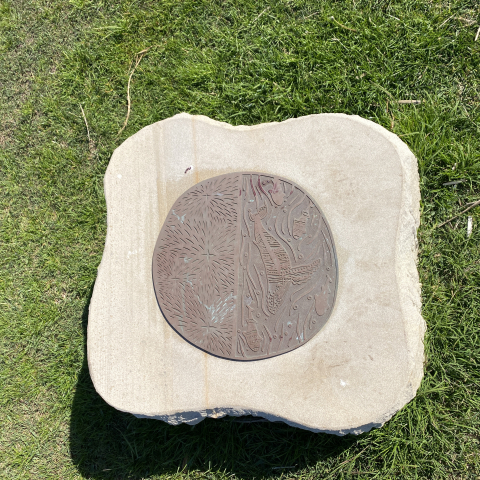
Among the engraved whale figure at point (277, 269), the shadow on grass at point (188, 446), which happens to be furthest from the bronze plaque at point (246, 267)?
the shadow on grass at point (188, 446)

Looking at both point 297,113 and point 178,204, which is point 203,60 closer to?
point 297,113

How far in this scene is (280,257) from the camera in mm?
2303

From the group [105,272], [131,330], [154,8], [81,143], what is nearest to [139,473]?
[131,330]

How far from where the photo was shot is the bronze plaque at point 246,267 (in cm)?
226

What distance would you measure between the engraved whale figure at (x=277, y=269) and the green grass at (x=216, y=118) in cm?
113

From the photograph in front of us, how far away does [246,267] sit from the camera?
232 centimetres

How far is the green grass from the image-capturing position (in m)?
2.81

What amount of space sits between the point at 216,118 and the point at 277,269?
5.20 ft

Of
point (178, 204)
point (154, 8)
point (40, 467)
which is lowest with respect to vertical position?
point (40, 467)

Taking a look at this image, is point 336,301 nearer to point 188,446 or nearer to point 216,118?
point 188,446

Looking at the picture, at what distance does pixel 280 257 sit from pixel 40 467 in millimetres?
2525

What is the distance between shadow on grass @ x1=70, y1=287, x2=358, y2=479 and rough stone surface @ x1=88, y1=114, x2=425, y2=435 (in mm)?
655

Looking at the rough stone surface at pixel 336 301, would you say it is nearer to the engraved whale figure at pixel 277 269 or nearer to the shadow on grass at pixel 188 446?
the engraved whale figure at pixel 277 269

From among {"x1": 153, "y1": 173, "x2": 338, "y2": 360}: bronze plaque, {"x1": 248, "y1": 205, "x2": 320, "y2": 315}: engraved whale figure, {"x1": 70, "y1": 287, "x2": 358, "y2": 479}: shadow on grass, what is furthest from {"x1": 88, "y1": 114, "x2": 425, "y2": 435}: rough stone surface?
{"x1": 70, "y1": 287, "x2": 358, "y2": 479}: shadow on grass
